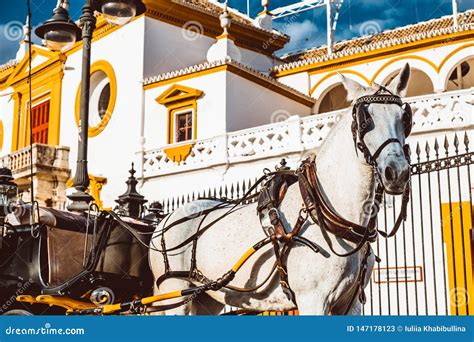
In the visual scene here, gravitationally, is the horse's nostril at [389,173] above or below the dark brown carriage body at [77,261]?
above

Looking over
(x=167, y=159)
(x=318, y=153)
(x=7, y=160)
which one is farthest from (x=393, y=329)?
(x=7, y=160)

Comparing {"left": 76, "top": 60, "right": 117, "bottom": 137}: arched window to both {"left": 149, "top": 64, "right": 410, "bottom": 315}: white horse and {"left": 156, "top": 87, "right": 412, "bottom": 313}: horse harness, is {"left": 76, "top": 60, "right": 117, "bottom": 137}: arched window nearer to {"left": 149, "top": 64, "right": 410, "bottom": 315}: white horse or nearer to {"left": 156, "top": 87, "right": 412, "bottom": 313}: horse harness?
{"left": 149, "top": 64, "right": 410, "bottom": 315}: white horse

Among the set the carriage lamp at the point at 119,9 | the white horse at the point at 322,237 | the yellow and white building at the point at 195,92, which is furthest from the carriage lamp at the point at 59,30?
the yellow and white building at the point at 195,92

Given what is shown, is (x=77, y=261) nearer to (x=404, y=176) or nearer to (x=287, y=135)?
(x=404, y=176)

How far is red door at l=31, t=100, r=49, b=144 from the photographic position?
77.1ft

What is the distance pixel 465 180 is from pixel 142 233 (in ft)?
27.2

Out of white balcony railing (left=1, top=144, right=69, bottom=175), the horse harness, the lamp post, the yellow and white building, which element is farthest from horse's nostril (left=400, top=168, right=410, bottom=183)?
white balcony railing (left=1, top=144, right=69, bottom=175)

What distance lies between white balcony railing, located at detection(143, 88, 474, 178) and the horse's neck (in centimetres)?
754

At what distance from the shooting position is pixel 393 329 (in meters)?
3.00

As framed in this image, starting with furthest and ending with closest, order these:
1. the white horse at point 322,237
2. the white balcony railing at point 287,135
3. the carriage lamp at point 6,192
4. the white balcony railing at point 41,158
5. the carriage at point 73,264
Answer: the white balcony railing at point 41,158, the white balcony railing at point 287,135, the carriage lamp at point 6,192, the carriage at point 73,264, the white horse at point 322,237

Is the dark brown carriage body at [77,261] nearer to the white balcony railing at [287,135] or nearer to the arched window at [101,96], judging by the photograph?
the white balcony railing at [287,135]

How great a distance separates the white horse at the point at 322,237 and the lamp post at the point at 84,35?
11.1 feet

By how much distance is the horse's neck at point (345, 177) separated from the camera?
3803 mm

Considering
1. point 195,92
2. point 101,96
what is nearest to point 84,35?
point 195,92
